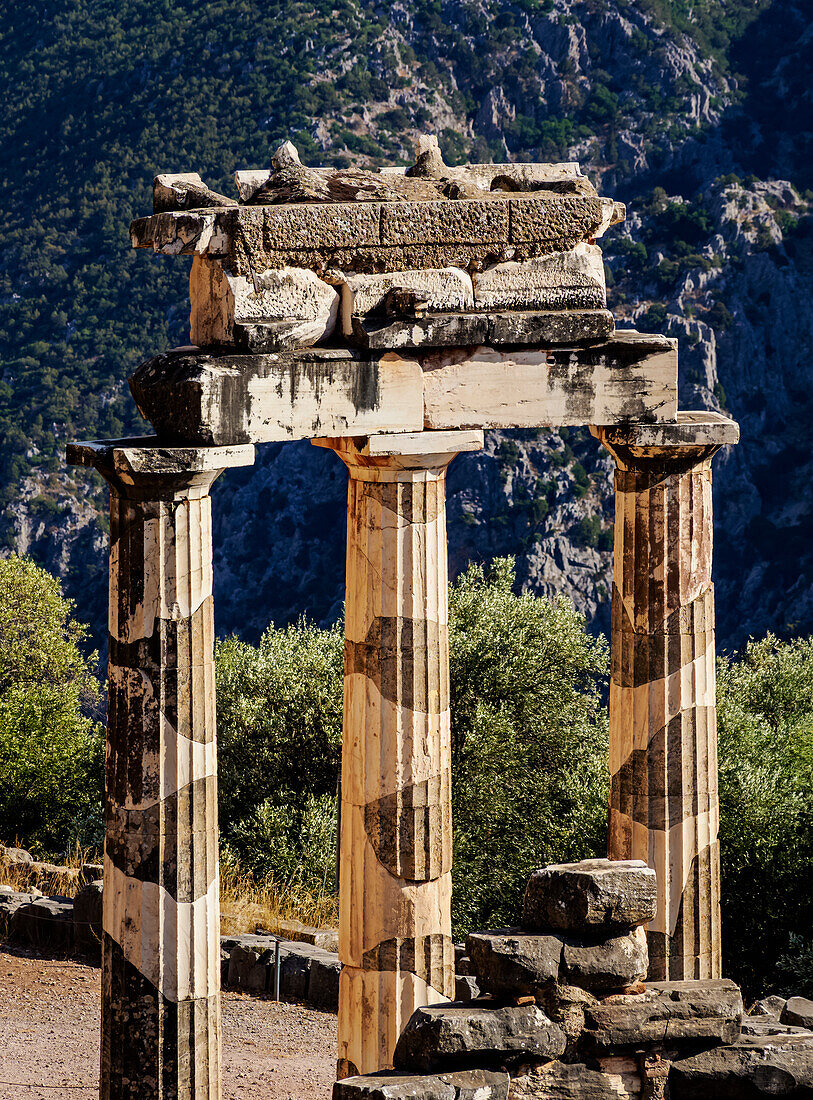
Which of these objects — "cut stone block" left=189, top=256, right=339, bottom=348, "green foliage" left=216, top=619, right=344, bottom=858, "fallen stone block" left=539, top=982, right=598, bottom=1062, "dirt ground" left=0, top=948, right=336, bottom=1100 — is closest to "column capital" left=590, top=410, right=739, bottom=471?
"cut stone block" left=189, top=256, right=339, bottom=348

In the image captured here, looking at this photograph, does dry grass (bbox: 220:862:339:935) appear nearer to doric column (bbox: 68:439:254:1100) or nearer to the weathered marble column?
the weathered marble column

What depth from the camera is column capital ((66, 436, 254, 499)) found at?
10.8 metres

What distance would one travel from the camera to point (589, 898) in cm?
955

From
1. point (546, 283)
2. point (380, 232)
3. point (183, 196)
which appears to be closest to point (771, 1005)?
point (546, 283)

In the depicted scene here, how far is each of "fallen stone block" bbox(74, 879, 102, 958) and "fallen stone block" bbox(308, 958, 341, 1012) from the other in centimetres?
339

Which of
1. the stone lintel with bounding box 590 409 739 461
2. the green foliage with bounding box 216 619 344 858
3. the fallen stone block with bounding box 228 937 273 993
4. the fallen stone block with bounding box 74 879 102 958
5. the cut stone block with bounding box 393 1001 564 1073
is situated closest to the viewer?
the cut stone block with bounding box 393 1001 564 1073

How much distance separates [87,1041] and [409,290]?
1100 cm

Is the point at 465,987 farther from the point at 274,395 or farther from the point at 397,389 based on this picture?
the point at 274,395

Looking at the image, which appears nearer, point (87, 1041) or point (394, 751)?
point (394, 751)

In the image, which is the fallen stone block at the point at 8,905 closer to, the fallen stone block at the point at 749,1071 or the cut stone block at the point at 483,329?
the cut stone block at the point at 483,329

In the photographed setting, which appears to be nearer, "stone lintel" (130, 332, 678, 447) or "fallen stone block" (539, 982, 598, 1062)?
"fallen stone block" (539, 982, 598, 1062)

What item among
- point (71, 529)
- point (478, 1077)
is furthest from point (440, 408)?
point (71, 529)

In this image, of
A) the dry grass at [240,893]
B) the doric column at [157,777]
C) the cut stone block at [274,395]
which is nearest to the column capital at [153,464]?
the doric column at [157,777]

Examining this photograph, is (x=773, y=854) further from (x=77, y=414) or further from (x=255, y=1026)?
(x=77, y=414)
